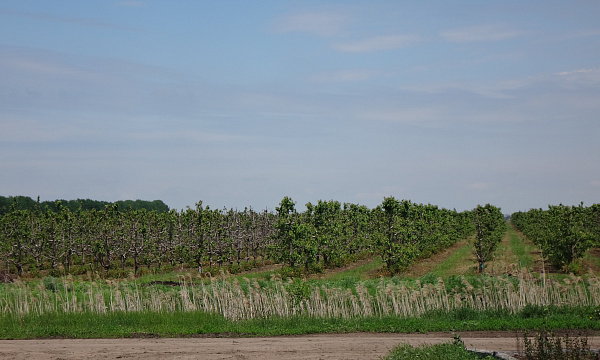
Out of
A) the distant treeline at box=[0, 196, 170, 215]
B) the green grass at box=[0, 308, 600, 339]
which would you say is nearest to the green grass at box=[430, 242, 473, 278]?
the green grass at box=[0, 308, 600, 339]

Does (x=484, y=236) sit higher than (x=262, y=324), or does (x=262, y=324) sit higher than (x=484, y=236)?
(x=484, y=236)

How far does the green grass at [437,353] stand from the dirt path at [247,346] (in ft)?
3.72

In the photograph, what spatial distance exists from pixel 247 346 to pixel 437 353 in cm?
578

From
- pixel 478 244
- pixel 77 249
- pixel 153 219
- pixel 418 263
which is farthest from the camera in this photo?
pixel 153 219

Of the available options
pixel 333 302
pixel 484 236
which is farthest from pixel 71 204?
pixel 333 302

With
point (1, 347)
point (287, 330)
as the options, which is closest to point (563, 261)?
point (287, 330)

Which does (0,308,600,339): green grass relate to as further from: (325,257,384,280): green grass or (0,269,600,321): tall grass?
(325,257,384,280): green grass

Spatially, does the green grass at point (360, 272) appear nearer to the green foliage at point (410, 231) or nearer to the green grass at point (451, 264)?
the green foliage at point (410, 231)

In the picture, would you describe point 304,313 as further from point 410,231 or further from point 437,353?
point 410,231

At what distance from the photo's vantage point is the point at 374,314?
2120cm

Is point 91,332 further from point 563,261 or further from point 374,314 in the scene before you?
point 563,261

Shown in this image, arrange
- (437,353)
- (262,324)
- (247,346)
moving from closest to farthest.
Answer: (437,353), (247,346), (262,324)

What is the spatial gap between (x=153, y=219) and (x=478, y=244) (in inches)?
→ 1412

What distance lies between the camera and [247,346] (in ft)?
52.3
